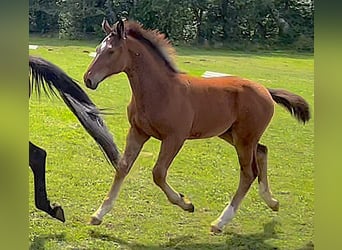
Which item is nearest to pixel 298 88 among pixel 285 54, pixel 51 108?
pixel 285 54

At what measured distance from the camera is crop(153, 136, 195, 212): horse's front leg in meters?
1.69

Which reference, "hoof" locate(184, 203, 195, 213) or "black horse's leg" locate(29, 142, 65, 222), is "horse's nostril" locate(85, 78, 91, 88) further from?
"hoof" locate(184, 203, 195, 213)

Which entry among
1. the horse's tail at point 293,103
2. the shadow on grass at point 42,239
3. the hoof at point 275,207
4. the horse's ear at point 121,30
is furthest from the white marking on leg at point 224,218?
the horse's ear at point 121,30

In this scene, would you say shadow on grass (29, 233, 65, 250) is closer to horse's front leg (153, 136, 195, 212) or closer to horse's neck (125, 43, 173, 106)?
horse's front leg (153, 136, 195, 212)

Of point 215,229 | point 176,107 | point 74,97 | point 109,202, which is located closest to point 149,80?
point 176,107

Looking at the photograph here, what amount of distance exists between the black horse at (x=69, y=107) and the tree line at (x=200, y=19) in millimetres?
112

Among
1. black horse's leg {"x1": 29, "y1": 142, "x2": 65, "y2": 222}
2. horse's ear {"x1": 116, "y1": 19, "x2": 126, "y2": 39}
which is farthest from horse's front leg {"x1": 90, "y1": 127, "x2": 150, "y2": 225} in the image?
horse's ear {"x1": 116, "y1": 19, "x2": 126, "y2": 39}

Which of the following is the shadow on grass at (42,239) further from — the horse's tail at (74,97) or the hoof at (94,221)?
the horse's tail at (74,97)

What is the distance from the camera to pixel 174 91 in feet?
5.54

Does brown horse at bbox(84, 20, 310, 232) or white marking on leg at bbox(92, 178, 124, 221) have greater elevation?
brown horse at bbox(84, 20, 310, 232)

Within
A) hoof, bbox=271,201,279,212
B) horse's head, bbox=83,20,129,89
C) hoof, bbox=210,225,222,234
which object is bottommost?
hoof, bbox=210,225,222,234

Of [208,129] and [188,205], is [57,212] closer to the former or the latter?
[188,205]

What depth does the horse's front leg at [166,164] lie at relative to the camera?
1688 millimetres
